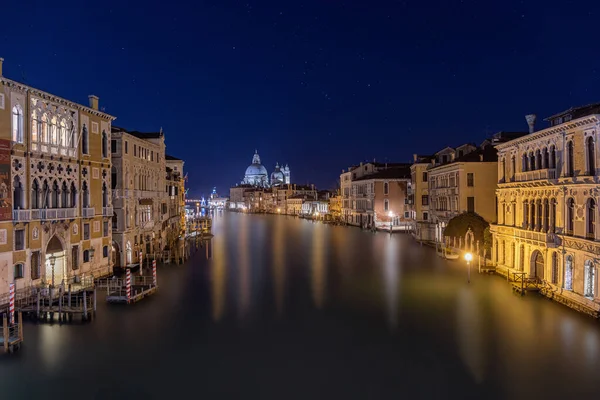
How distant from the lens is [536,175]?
82.3 ft

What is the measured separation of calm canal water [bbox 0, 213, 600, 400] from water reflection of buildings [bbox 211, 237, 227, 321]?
0.17 m

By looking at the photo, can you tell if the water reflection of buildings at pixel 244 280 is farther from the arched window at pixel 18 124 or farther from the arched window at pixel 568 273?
the arched window at pixel 568 273

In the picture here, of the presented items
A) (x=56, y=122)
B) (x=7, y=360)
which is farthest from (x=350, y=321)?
(x=56, y=122)

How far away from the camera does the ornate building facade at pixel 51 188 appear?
69.5 ft

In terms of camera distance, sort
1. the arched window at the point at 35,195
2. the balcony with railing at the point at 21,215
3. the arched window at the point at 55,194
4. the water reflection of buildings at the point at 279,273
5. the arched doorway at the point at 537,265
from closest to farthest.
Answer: the balcony with railing at the point at 21,215 → the arched window at the point at 35,195 → the water reflection of buildings at the point at 279,273 → the arched window at the point at 55,194 → the arched doorway at the point at 537,265

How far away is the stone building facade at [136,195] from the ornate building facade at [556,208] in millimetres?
22544

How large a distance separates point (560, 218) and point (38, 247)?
24.5 m

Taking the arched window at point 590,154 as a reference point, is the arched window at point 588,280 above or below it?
below

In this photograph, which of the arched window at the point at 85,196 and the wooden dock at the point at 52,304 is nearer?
the wooden dock at the point at 52,304

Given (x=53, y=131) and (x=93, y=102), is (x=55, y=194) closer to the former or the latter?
(x=53, y=131)

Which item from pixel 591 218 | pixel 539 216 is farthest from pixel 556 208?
pixel 591 218

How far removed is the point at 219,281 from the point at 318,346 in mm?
13662

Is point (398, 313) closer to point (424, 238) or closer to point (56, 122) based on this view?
point (56, 122)

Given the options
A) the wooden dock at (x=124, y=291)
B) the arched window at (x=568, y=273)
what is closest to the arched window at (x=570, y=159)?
the arched window at (x=568, y=273)
